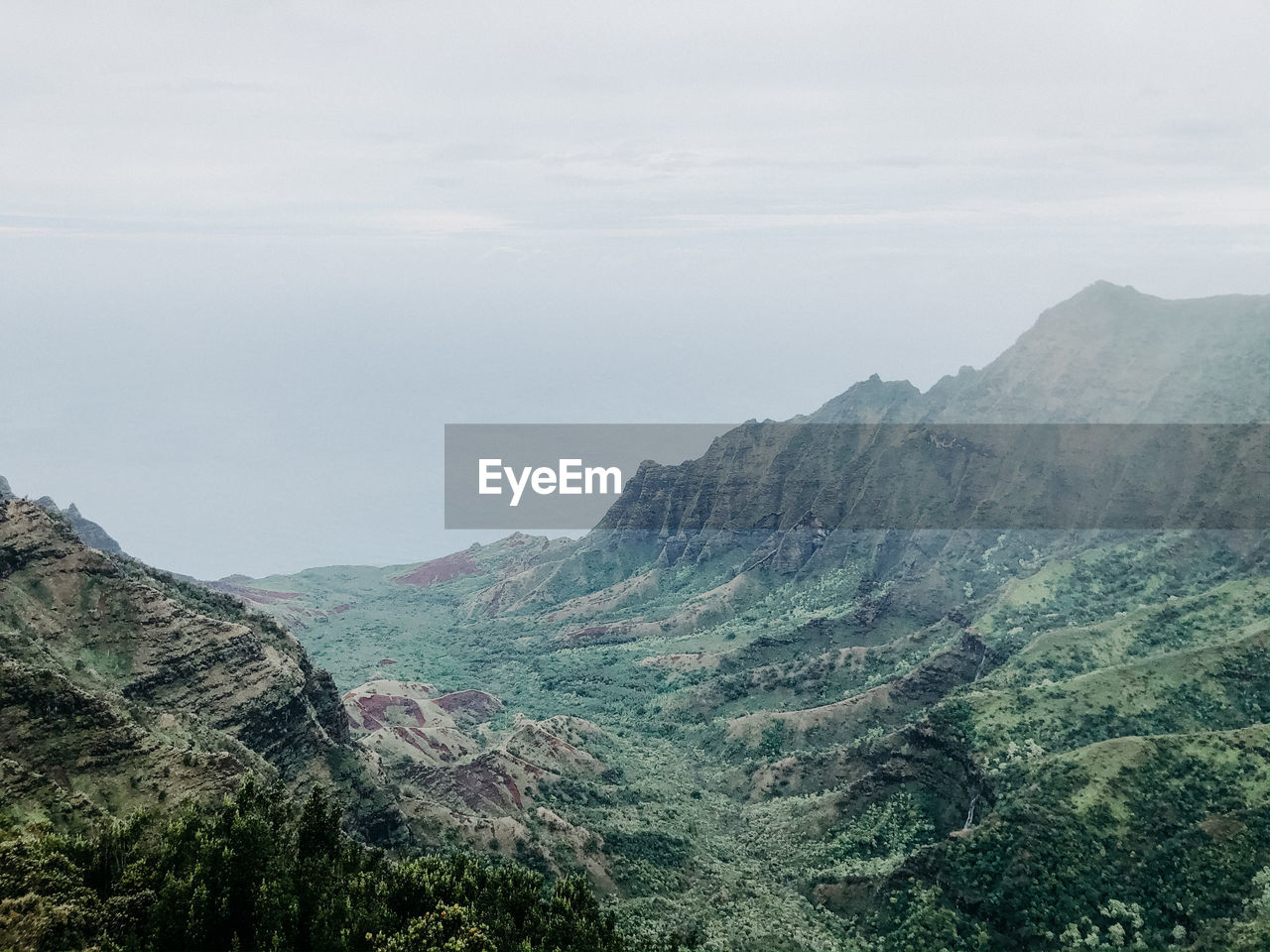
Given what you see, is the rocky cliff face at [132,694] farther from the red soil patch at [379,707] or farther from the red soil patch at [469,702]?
the red soil patch at [469,702]

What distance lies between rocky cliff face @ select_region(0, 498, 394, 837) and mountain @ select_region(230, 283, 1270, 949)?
928 inches

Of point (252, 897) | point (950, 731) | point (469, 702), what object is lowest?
point (469, 702)

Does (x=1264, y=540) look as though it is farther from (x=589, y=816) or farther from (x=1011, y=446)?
(x=589, y=816)

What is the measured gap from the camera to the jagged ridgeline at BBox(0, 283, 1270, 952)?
81125 mm

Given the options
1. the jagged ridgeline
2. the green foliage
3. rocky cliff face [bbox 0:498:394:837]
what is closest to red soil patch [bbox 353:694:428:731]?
the jagged ridgeline

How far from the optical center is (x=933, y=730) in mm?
107188

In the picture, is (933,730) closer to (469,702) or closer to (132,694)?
(132,694)

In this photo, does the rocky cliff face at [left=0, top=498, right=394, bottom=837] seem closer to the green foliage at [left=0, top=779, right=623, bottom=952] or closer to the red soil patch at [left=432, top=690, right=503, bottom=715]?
the green foliage at [left=0, top=779, right=623, bottom=952]

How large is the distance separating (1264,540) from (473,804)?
120231 mm

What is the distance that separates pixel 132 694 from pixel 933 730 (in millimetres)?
84970

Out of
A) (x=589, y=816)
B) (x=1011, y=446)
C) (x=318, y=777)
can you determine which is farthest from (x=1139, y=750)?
(x=1011, y=446)

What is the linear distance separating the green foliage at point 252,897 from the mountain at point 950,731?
16631mm

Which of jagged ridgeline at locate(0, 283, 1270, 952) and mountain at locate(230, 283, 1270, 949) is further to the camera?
mountain at locate(230, 283, 1270, 949)

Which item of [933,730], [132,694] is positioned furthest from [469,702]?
[132,694]
